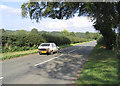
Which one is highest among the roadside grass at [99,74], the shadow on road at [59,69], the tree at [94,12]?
the tree at [94,12]

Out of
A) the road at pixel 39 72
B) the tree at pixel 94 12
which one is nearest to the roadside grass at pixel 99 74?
the road at pixel 39 72

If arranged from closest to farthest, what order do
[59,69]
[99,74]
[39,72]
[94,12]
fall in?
[99,74] < [39,72] < [59,69] < [94,12]

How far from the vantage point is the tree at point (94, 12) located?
12.3 metres

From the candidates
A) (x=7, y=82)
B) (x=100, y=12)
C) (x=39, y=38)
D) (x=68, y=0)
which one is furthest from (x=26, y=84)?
(x=39, y=38)

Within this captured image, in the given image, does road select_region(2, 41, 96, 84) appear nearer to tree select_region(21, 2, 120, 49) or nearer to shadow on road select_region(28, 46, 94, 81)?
shadow on road select_region(28, 46, 94, 81)

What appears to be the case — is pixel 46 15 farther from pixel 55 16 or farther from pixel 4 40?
pixel 4 40

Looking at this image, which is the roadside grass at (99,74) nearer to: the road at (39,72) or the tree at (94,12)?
the road at (39,72)

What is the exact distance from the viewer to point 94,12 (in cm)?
1336

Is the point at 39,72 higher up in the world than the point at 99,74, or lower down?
lower down

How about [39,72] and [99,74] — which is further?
[39,72]

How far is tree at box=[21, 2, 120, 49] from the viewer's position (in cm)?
1228

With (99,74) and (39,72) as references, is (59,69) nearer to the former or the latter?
(39,72)

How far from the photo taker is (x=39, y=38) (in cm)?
2258

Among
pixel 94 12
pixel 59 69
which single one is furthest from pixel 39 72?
pixel 94 12
